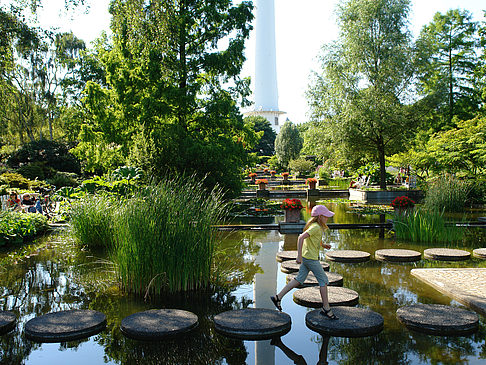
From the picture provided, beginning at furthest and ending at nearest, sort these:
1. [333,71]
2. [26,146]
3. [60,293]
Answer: [26,146]
[333,71]
[60,293]

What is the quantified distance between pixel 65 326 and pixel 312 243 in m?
2.98

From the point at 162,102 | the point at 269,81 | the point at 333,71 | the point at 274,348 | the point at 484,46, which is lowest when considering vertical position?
the point at 274,348

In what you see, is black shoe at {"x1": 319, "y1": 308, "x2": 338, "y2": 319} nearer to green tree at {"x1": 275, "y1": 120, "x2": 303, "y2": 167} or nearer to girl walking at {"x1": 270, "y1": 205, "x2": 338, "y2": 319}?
girl walking at {"x1": 270, "y1": 205, "x2": 338, "y2": 319}

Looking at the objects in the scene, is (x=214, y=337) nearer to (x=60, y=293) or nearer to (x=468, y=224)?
(x=60, y=293)

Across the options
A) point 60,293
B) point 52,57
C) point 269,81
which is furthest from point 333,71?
point 269,81

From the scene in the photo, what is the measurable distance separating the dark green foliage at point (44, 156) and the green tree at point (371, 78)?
17.7 m

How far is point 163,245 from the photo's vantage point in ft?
19.8

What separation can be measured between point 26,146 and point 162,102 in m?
18.1

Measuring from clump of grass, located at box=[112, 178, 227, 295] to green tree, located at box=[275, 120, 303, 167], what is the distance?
42505 mm

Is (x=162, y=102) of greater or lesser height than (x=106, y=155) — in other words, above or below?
above

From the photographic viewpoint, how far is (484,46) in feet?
97.8

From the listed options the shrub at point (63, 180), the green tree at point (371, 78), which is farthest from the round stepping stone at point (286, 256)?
the shrub at point (63, 180)

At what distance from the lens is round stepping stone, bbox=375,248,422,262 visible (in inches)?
325

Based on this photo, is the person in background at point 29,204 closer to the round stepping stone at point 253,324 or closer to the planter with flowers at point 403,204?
the round stepping stone at point 253,324
